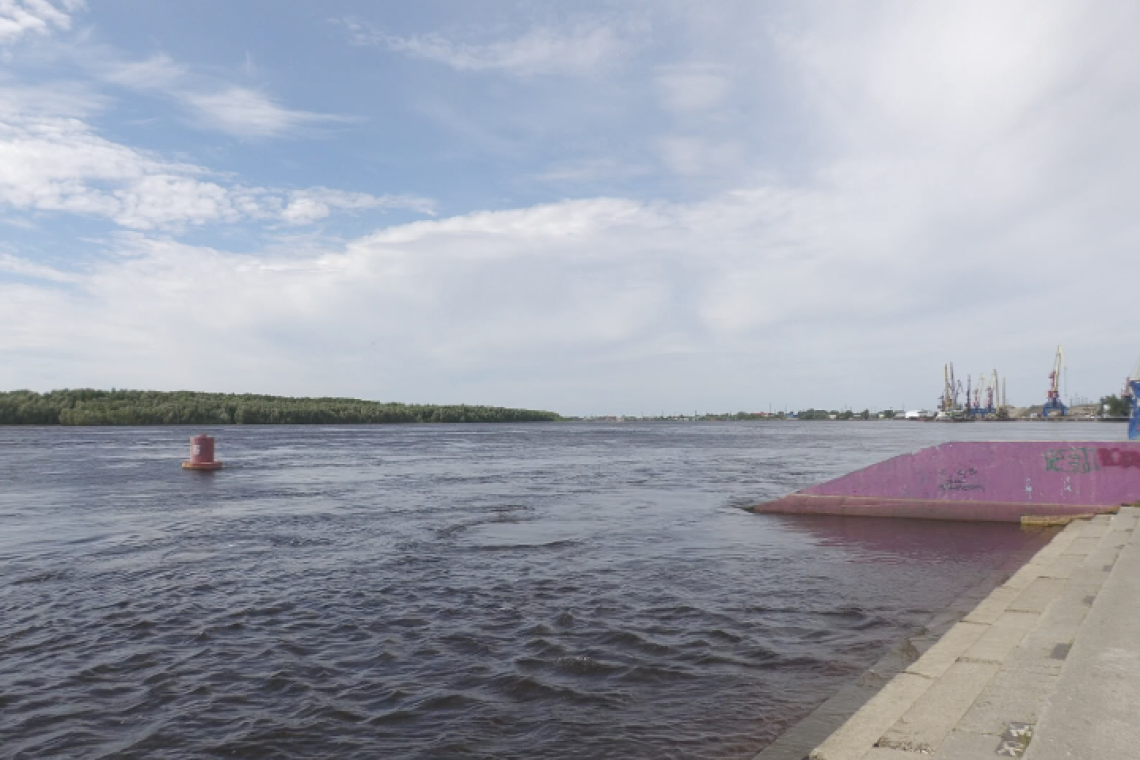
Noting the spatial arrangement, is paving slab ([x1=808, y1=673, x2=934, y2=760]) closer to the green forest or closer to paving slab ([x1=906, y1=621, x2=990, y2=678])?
paving slab ([x1=906, y1=621, x2=990, y2=678])

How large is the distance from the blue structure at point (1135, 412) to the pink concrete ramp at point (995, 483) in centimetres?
404

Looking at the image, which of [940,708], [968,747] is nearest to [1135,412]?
[940,708]

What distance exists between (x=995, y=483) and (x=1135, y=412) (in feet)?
22.8

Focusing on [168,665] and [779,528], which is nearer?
[168,665]

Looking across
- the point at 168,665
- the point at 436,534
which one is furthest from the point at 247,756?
the point at 436,534

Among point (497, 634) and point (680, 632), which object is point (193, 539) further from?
point (680, 632)

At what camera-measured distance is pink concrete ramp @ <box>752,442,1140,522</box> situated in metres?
16.7

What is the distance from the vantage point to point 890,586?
12359 millimetres

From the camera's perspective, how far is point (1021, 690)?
5828 millimetres

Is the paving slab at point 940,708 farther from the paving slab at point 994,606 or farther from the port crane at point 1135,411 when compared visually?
the port crane at point 1135,411

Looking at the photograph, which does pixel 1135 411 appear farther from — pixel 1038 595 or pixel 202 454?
pixel 202 454

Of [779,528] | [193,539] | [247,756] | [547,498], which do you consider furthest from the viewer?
[547,498]

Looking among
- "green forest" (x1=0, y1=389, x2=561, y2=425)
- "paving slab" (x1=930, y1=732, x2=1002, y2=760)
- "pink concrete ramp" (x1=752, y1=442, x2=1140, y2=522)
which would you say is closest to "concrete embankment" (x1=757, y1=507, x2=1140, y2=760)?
"paving slab" (x1=930, y1=732, x2=1002, y2=760)

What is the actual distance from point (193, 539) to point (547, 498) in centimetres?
1160
